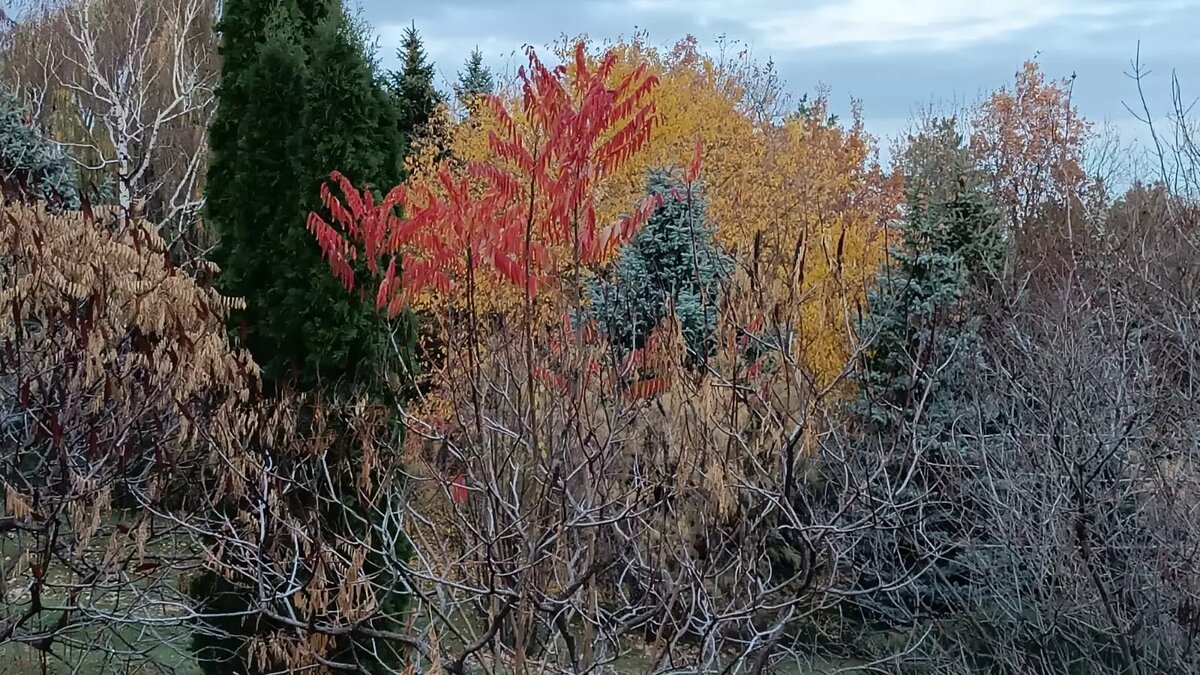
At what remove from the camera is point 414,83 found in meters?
17.3

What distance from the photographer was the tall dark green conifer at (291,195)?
6.07 metres

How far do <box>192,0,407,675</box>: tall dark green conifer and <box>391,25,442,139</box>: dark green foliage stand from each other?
36.2ft

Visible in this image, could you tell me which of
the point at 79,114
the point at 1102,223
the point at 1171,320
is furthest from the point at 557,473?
the point at 79,114

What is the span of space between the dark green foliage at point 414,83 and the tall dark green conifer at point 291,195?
36.2 feet

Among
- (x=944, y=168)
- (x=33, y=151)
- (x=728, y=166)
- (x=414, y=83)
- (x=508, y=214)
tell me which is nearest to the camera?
(x=508, y=214)

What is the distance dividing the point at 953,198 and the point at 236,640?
22.6 feet

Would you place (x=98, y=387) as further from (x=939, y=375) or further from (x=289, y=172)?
(x=939, y=375)

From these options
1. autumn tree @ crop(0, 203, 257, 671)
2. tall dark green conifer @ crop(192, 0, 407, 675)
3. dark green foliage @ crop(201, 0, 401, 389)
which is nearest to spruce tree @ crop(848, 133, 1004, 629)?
tall dark green conifer @ crop(192, 0, 407, 675)

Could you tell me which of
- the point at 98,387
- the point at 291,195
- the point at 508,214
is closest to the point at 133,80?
the point at 291,195

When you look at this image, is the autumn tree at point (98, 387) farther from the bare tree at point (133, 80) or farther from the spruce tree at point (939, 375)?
the bare tree at point (133, 80)

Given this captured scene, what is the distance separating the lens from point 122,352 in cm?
631

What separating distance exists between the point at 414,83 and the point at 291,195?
11.7 m

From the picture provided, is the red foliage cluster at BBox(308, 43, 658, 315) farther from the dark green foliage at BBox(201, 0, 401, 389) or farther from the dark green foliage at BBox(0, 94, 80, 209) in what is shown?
the dark green foliage at BBox(0, 94, 80, 209)

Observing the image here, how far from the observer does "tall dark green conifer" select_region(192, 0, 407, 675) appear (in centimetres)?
607
